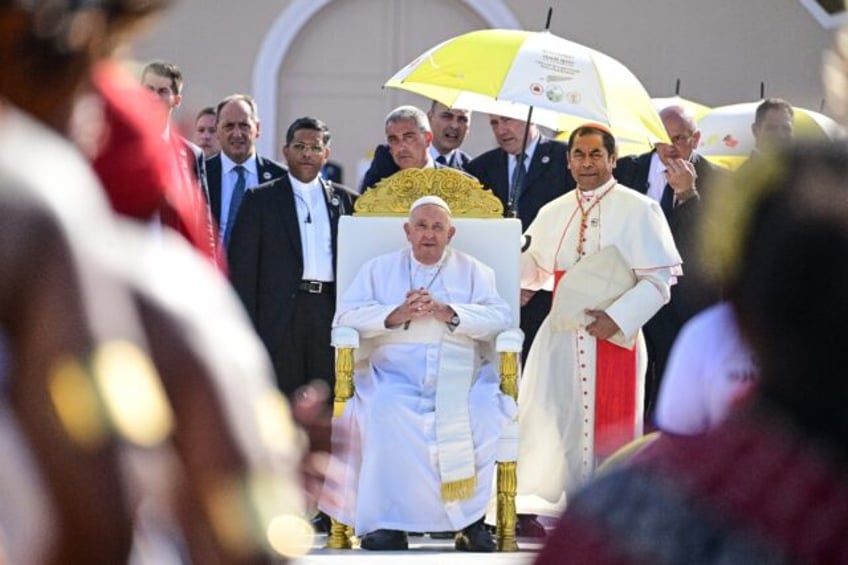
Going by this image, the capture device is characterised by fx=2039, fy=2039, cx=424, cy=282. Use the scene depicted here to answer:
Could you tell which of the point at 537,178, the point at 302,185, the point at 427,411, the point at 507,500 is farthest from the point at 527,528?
the point at 302,185

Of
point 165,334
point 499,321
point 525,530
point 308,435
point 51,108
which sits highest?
point 51,108

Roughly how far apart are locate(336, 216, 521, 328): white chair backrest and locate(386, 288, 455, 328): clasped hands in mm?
453

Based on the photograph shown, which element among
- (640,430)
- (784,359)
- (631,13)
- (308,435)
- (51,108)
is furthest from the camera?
(631,13)

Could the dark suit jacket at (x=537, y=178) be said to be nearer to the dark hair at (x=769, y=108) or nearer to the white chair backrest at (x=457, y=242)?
the white chair backrest at (x=457, y=242)

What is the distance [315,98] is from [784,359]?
54.2ft

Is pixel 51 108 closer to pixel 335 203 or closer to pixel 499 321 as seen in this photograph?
pixel 499 321

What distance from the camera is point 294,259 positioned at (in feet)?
31.5

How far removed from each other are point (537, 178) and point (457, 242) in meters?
1.07

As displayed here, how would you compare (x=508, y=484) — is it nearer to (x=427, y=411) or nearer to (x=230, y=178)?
(x=427, y=411)

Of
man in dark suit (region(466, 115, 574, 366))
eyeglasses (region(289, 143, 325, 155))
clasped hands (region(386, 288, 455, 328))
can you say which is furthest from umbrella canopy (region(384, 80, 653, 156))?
clasped hands (region(386, 288, 455, 328))

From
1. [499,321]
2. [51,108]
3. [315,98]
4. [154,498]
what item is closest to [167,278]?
[154,498]

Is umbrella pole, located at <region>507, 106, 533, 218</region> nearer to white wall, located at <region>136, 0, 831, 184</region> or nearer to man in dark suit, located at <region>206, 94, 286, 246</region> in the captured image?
man in dark suit, located at <region>206, 94, 286, 246</region>

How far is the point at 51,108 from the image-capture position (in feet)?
5.44

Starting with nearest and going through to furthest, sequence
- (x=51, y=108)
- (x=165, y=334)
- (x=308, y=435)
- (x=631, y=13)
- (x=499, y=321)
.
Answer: (x=165, y=334), (x=51, y=108), (x=308, y=435), (x=499, y=321), (x=631, y=13)
